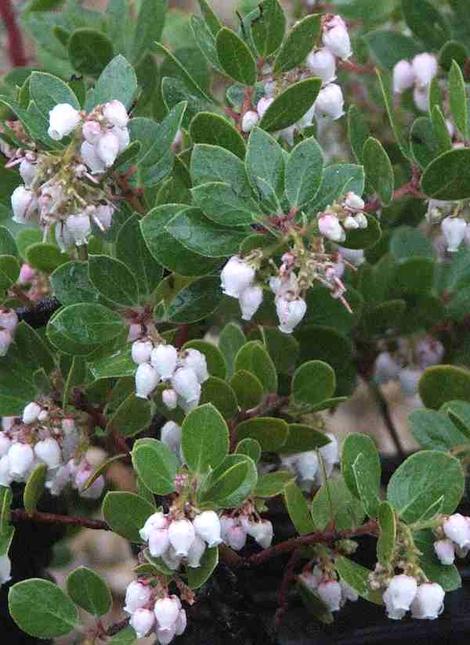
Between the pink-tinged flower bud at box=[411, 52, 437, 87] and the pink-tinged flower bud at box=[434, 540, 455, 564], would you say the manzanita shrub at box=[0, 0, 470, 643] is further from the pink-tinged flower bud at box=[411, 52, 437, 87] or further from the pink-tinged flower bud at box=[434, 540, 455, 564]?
the pink-tinged flower bud at box=[411, 52, 437, 87]

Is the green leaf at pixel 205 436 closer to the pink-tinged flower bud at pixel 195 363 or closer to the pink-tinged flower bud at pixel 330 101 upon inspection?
the pink-tinged flower bud at pixel 195 363

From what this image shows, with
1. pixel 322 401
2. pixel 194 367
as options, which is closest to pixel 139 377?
pixel 194 367

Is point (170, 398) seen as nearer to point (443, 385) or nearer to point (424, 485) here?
point (424, 485)

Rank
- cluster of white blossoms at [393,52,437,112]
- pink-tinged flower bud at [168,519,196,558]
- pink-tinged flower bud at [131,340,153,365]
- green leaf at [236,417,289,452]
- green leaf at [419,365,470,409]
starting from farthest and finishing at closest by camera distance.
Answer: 1. cluster of white blossoms at [393,52,437,112]
2. green leaf at [419,365,470,409]
3. green leaf at [236,417,289,452]
4. pink-tinged flower bud at [131,340,153,365]
5. pink-tinged flower bud at [168,519,196,558]

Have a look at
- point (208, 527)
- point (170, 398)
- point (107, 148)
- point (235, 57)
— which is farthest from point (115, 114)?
point (208, 527)

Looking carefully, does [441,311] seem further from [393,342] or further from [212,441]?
[212,441]

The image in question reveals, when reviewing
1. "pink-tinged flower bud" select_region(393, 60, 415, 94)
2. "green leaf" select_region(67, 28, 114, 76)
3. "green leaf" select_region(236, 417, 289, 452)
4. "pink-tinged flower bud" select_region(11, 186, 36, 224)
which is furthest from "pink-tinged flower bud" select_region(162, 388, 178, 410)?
"pink-tinged flower bud" select_region(393, 60, 415, 94)
